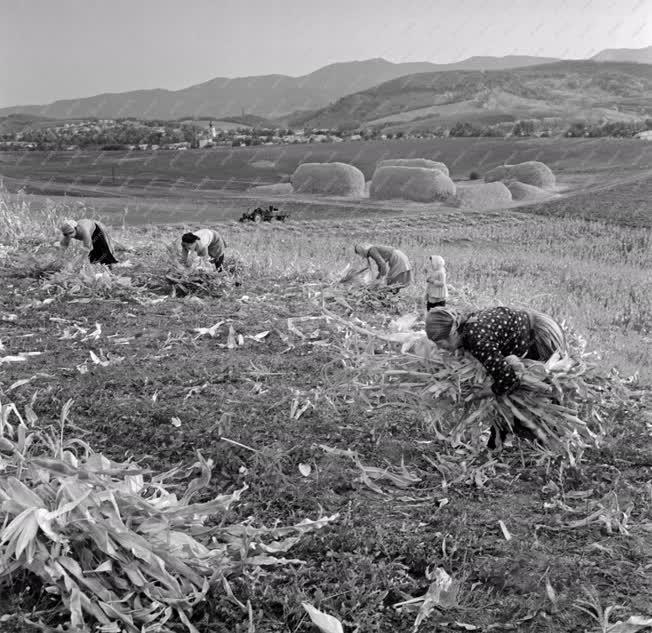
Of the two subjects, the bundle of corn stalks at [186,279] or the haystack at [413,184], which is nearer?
the bundle of corn stalks at [186,279]

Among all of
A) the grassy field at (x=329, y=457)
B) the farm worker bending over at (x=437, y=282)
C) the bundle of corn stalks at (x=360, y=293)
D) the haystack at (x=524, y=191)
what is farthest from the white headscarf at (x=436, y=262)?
the haystack at (x=524, y=191)

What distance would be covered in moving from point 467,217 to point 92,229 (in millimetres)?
9564

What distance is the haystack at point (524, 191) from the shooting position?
59.8ft

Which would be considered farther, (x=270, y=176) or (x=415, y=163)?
(x=415, y=163)

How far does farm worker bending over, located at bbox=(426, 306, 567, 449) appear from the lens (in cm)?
400

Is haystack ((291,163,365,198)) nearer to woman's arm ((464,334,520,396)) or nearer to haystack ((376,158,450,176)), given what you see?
haystack ((376,158,450,176))

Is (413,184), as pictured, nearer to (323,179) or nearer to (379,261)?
(323,179)

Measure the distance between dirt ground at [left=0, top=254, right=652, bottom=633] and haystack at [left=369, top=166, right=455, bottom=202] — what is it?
12425 millimetres

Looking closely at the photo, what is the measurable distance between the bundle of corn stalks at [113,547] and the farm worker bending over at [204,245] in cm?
520

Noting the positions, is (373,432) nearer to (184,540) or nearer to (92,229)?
(184,540)

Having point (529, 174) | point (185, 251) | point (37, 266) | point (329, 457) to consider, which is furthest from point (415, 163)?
point (329, 457)

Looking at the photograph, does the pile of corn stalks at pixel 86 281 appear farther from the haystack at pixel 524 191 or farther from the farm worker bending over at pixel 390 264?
the haystack at pixel 524 191

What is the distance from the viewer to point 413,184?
60.7 feet

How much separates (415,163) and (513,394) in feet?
53.2
